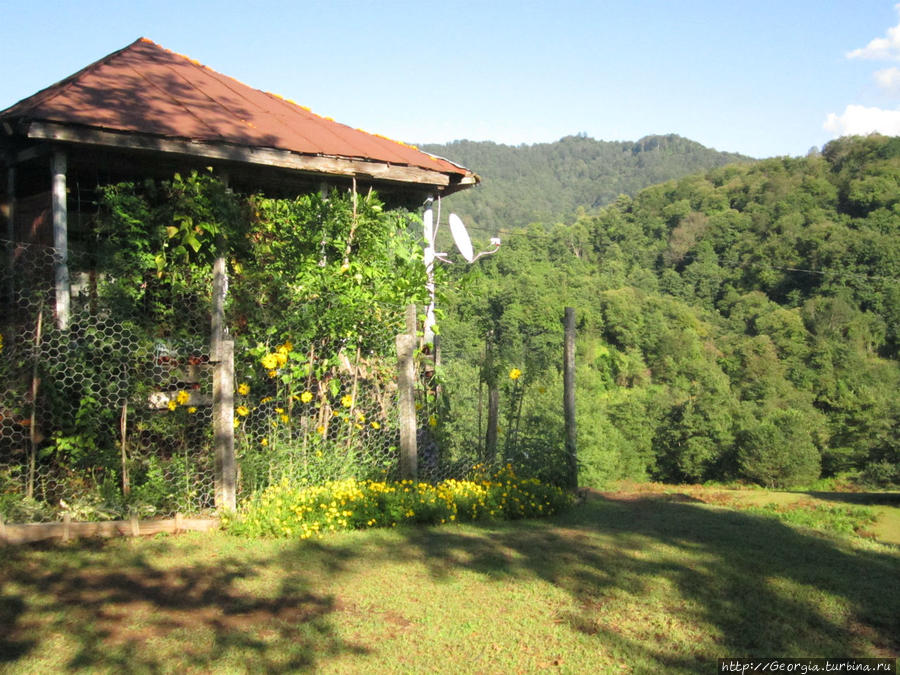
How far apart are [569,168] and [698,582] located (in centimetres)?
14958

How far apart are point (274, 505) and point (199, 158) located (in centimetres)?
370

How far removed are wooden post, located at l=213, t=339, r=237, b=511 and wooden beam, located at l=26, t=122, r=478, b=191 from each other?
236 centimetres

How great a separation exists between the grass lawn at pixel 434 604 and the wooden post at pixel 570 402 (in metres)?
2.32

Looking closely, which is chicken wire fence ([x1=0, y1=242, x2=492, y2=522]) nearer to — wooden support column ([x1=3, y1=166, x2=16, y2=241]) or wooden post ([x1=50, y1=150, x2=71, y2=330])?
wooden post ([x1=50, y1=150, x2=71, y2=330])

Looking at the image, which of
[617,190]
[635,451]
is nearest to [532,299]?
[635,451]

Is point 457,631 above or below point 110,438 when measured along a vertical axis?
below

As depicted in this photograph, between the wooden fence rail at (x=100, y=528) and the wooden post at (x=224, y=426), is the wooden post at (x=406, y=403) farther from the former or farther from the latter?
the wooden fence rail at (x=100, y=528)

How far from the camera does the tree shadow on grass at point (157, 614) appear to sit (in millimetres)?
3363

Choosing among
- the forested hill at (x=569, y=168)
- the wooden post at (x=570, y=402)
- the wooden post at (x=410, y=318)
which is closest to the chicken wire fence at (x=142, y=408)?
the wooden post at (x=410, y=318)

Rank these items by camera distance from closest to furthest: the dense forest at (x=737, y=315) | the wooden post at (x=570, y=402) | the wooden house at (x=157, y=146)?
1. the wooden house at (x=157, y=146)
2. the wooden post at (x=570, y=402)
3. the dense forest at (x=737, y=315)

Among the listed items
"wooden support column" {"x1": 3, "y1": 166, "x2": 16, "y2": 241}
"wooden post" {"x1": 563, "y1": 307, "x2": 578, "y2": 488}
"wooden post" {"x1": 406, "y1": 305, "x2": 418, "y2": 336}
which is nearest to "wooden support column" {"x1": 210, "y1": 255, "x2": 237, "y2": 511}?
"wooden post" {"x1": 406, "y1": 305, "x2": 418, "y2": 336}

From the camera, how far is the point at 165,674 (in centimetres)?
320

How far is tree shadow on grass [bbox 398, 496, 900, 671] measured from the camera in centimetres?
364

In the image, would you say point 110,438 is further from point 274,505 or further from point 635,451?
point 635,451
